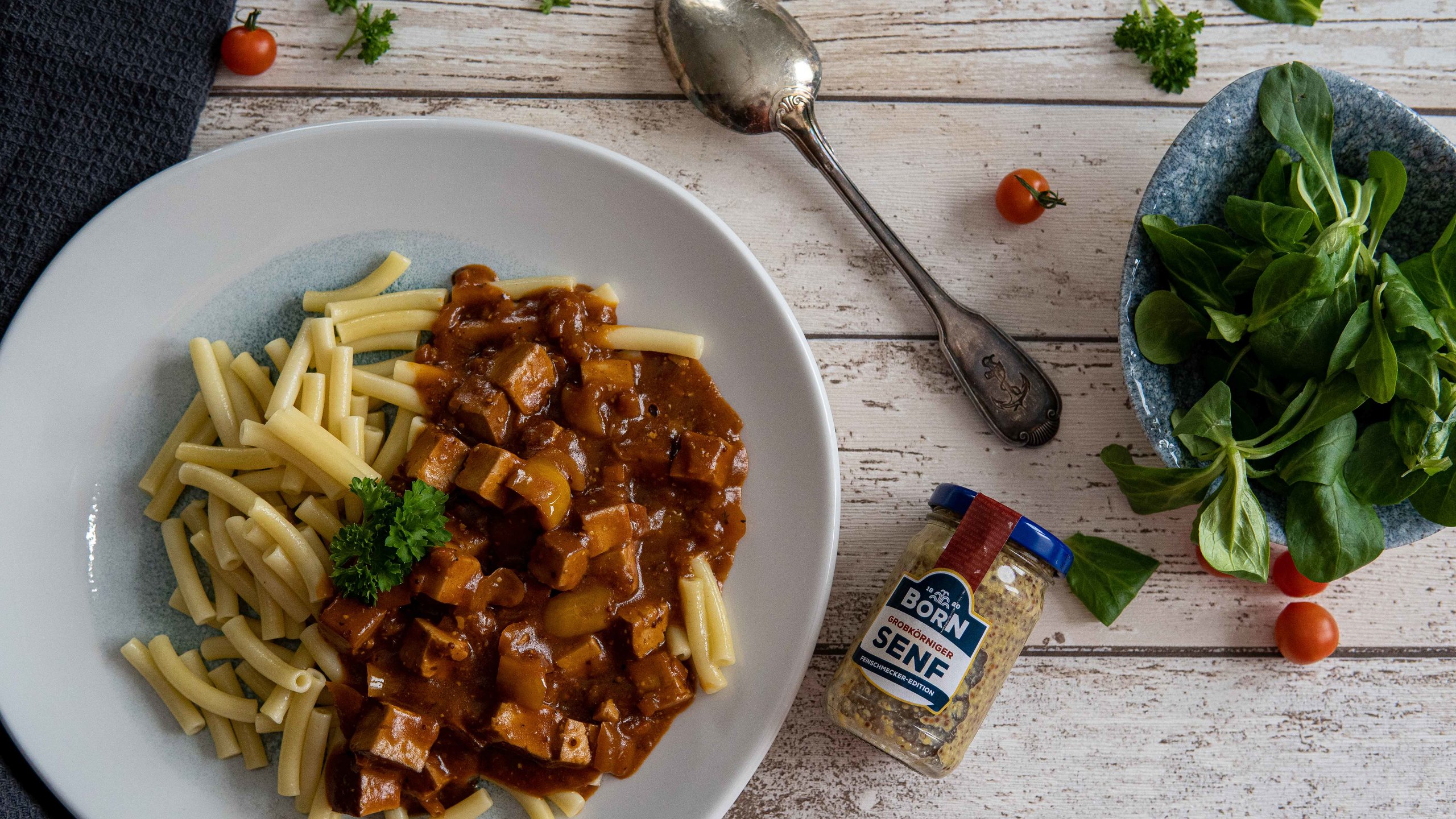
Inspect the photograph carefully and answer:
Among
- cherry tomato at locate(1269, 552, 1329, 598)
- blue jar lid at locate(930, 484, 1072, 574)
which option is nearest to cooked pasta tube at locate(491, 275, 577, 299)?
blue jar lid at locate(930, 484, 1072, 574)

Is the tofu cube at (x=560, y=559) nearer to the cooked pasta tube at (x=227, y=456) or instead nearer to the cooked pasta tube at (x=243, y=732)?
the cooked pasta tube at (x=227, y=456)

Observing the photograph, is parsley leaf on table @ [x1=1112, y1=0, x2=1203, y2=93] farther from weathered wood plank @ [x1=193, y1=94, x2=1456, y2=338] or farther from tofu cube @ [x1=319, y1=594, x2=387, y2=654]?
tofu cube @ [x1=319, y1=594, x2=387, y2=654]

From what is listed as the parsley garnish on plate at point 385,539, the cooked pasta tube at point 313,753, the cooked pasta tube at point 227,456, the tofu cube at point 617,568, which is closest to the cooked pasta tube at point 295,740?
the cooked pasta tube at point 313,753

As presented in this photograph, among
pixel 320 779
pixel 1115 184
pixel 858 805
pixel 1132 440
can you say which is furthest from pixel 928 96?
pixel 320 779

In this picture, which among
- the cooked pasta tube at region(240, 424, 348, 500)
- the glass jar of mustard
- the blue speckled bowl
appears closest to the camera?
the glass jar of mustard

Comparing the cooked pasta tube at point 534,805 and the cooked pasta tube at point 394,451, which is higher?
the cooked pasta tube at point 394,451

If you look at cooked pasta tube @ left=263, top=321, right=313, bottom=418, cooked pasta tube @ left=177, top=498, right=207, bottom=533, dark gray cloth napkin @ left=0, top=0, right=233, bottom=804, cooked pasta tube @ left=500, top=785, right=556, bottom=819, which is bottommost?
cooked pasta tube @ left=500, top=785, right=556, bottom=819
